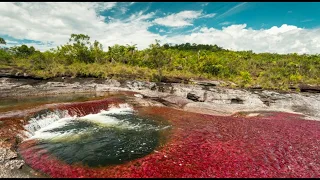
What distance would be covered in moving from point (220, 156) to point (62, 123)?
17244 mm

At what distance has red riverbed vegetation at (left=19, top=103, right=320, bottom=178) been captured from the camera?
13258 mm

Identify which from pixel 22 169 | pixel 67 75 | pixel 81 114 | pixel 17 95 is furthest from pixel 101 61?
pixel 22 169

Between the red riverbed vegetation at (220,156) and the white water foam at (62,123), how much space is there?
2451 millimetres

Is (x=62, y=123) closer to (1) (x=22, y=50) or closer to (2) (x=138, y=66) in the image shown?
(2) (x=138, y=66)

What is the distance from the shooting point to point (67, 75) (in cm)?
5428

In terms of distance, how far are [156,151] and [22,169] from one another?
8.90 meters

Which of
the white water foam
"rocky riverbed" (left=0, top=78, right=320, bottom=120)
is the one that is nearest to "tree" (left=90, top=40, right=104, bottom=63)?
"rocky riverbed" (left=0, top=78, right=320, bottom=120)

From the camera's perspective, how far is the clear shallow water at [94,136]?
15.5m

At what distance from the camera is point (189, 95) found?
Result: 139 ft

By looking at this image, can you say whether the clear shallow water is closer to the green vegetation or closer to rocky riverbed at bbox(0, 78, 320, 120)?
rocky riverbed at bbox(0, 78, 320, 120)

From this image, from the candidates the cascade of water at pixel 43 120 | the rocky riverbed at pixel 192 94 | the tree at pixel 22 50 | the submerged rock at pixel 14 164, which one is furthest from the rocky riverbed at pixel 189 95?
the tree at pixel 22 50

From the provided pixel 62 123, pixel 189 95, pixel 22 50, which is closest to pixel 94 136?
pixel 62 123

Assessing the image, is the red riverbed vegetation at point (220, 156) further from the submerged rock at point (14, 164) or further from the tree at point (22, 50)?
the tree at point (22, 50)

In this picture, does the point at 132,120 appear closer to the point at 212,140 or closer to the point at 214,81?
the point at 212,140
